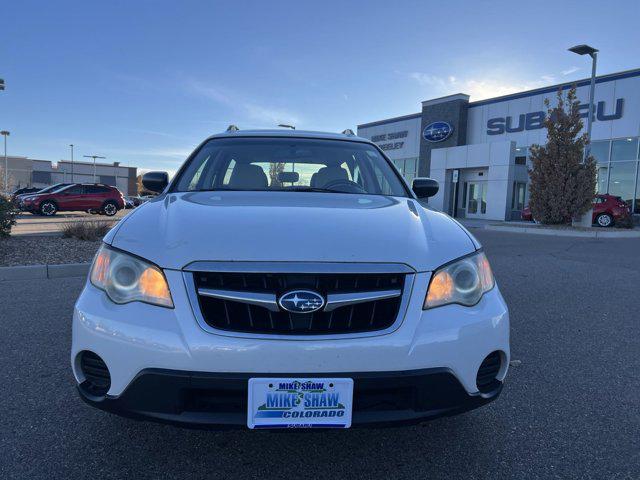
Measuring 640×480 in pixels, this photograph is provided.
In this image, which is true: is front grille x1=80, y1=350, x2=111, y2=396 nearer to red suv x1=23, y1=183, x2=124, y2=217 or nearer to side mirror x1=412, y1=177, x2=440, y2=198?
side mirror x1=412, y1=177, x2=440, y2=198

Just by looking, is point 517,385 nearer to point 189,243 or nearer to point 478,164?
point 189,243

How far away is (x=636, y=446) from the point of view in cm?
220

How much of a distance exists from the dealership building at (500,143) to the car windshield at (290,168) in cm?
2068

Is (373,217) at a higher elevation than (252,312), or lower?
higher

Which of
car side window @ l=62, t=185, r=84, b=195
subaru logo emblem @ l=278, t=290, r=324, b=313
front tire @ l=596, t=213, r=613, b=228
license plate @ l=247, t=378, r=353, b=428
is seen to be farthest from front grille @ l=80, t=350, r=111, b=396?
car side window @ l=62, t=185, r=84, b=195

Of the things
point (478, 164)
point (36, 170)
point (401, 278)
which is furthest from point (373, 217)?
point (36, 170)

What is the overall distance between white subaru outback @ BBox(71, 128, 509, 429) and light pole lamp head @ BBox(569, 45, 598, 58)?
1840 centimetres

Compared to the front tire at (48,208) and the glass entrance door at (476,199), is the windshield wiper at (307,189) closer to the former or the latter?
the front tire at (48,208)

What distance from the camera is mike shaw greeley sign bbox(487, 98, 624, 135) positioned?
22.5 meters

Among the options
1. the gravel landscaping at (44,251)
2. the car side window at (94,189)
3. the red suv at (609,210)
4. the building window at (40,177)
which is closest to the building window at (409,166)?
the red suv at (609,210)

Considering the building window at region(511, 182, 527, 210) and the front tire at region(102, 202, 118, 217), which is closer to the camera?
the front tire at region(102, 202, 118, 217)

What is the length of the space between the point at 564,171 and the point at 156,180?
1697cm

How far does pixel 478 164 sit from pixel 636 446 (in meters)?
25.8

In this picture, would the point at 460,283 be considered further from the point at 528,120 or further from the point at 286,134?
the point at 528,120
